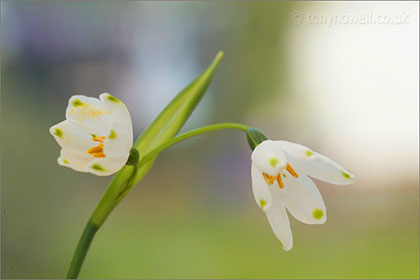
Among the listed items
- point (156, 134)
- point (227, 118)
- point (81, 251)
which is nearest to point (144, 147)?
point (156, 134)

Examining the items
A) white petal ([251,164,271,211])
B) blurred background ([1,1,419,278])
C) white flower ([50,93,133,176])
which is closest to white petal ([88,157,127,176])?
white flower ([50,93,133,176])

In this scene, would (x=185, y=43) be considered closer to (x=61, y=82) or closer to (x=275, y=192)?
(x=61, y=82)

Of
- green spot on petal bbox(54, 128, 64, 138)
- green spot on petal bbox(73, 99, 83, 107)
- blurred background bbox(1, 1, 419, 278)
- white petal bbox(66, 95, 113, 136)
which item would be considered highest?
green spot on petal bbox(73, 99, 83, 107)

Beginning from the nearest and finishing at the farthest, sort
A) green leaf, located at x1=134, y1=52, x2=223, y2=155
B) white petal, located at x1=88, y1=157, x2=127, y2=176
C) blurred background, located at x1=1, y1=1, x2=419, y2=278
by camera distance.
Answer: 1. white petal, located at x1=88, y1=157, x2=127, y2=176
2. green leaf, located at x1=134, y1=52, x2=223, y2=155
3. blurred background, located at x1=1, y1=1, x2=419, y2=278

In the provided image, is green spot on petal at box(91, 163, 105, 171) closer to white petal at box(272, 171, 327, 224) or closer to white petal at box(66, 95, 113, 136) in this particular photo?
white petal at box(66, 95, 113, 136)

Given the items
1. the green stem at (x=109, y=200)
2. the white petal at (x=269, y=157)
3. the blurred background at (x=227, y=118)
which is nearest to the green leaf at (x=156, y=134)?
the green stem at (x=109, y=200)

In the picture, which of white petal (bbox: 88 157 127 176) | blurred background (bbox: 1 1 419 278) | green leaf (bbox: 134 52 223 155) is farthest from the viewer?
blurred background (bbox: 1 1 419 278)

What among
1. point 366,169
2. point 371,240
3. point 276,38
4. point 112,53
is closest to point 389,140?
point 366,169
